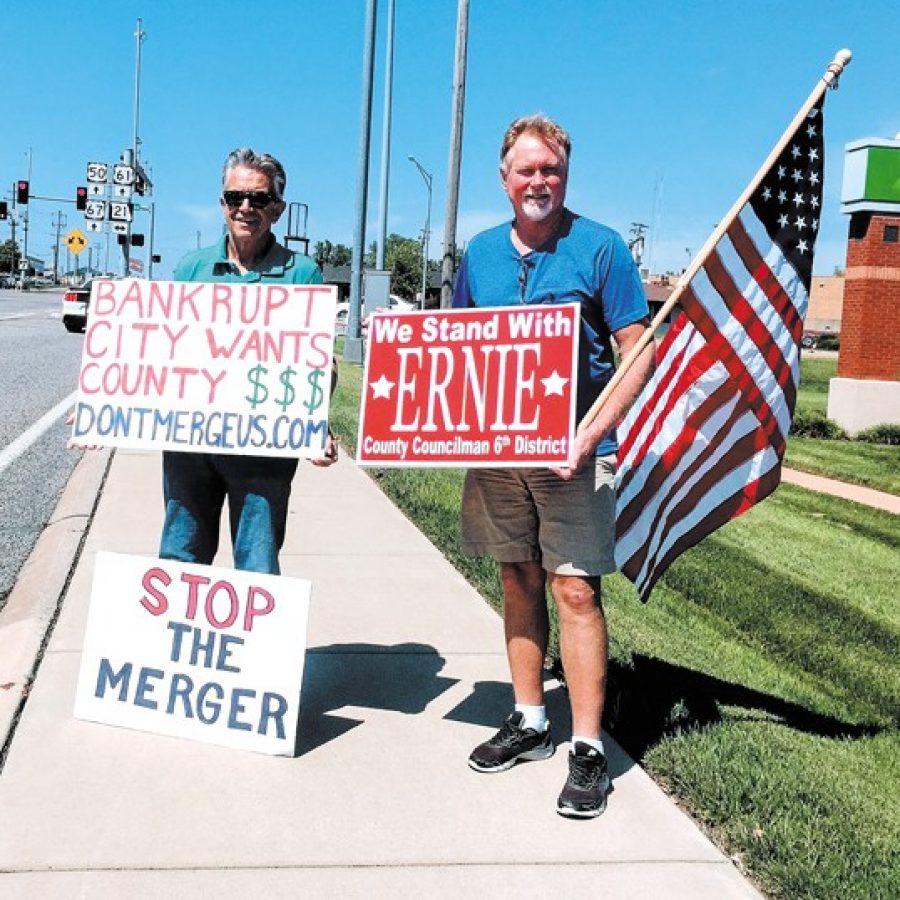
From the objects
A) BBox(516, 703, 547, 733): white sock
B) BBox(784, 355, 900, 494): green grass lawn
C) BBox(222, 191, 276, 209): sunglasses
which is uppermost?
BBox(222, 191, 276, 209): sunglasses

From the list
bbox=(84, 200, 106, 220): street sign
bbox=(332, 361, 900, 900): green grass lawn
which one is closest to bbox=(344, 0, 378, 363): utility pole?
bbox=(84, 200, 106, 220): street sign

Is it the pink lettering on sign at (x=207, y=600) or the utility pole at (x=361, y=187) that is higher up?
the utility pole at (x=361, y=187)

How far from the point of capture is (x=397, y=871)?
315 centimetres

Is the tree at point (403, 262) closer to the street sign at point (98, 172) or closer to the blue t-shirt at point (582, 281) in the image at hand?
the street sign at point (98, 172)

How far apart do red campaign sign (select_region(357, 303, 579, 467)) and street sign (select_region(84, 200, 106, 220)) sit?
3321 cm

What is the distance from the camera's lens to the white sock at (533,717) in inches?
159

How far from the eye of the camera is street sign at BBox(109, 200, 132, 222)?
114 feet

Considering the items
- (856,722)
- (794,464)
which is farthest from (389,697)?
(794,464)

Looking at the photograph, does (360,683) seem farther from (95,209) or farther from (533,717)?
(95,209)

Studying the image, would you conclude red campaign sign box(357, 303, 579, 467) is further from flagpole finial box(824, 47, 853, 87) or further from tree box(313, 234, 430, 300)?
tree box(313, 234, 430, 300)

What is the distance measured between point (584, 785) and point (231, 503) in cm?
155

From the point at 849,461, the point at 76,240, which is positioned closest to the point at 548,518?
the point at 849,461

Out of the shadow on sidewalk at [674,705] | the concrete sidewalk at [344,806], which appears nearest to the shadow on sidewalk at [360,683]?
the concrete sidewalk at [344,806]

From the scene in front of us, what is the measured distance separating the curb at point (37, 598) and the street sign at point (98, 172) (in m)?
26.8
